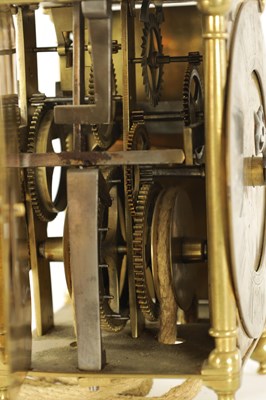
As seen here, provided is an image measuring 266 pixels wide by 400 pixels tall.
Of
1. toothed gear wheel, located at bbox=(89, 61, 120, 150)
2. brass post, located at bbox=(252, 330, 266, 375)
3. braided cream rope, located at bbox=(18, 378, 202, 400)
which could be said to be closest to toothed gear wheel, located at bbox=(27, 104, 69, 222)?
toothed gear wheel, located at bbox=(89, 61, 120, 150)

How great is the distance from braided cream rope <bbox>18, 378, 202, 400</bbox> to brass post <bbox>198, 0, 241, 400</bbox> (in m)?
0.24

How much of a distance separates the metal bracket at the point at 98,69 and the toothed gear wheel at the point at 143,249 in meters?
0.23

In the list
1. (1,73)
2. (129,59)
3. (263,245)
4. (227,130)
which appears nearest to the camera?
(227,130)

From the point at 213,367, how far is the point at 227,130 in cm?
37

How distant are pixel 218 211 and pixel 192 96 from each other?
0.37m

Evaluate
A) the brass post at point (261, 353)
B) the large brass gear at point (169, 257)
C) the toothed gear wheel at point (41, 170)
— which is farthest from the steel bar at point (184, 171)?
the brass post at point (261, 353)

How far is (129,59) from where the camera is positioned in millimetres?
1922

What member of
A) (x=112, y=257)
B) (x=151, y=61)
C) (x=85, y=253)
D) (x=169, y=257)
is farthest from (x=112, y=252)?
(x=151, y=61)

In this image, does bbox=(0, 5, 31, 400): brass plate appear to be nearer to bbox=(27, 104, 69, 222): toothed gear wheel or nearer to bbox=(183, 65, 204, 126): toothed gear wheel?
bbox=(27, 104, 69, 222): toothed gear wheel

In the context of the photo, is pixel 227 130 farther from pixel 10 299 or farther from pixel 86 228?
pixel 10 299

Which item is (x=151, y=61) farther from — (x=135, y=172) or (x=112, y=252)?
(x=112, y=252)

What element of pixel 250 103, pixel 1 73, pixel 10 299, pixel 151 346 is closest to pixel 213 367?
pixel 151 346

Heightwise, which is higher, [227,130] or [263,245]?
[227,130]

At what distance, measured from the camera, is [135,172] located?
1.91 m
